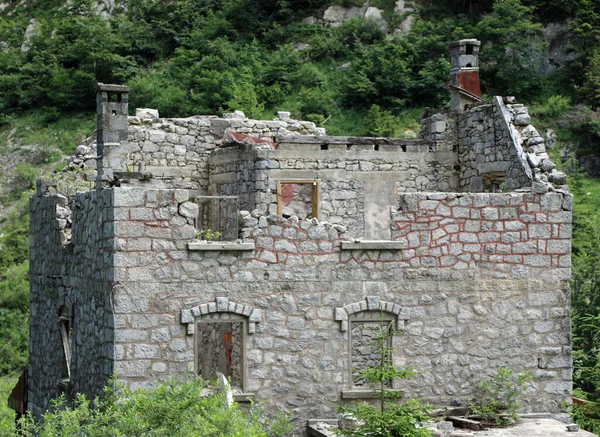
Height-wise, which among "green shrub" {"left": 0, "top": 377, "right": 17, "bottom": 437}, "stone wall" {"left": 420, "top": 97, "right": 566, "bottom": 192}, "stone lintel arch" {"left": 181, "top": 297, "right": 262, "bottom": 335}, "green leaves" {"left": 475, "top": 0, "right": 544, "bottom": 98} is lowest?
"green shrub" {"left": 0, "top": 377, "right": 17, "bottom": 437}

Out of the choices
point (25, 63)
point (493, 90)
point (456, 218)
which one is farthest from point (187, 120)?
point (25, 63)

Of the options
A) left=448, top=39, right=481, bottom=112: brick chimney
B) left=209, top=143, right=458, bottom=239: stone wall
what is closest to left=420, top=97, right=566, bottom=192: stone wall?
left=448, top=39, right=481, bottom=112: brick chimney

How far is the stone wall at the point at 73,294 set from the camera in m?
16.5

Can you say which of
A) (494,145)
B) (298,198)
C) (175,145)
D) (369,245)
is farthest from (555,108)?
(369,245)

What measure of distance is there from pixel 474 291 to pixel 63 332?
6.20 metres

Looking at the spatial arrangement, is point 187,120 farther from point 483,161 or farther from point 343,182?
point 483,161

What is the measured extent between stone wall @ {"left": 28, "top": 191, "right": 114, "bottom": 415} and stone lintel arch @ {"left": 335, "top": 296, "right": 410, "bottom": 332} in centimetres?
308

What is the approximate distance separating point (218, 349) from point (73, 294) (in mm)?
2922

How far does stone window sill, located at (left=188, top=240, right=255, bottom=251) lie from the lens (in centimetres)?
1617

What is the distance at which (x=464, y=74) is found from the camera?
74.3 feet

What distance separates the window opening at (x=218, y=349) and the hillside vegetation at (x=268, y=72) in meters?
10.00

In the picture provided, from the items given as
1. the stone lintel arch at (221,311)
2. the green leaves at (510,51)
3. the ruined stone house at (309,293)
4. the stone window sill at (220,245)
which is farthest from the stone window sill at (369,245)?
the green leaves at (510,51)

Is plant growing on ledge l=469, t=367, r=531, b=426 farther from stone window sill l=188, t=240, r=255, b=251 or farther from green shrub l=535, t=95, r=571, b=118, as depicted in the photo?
green shrub l=535, t=95, r=571, b=118

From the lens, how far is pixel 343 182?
72.2 ft
